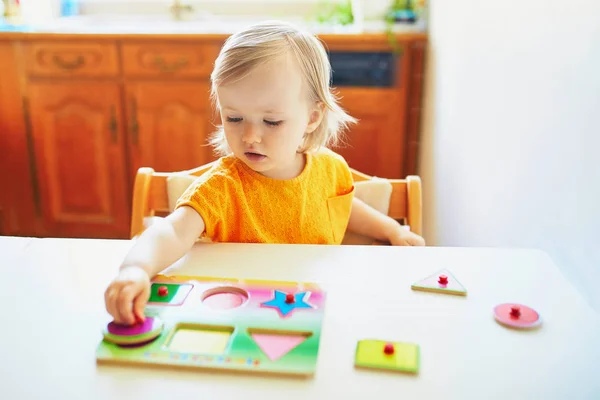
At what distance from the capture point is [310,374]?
20.4 inches

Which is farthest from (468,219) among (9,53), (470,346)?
(9,53)

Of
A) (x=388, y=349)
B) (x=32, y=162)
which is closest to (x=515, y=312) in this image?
(x=388, y=349)

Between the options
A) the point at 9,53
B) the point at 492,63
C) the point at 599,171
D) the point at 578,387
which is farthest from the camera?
the point at 9,53

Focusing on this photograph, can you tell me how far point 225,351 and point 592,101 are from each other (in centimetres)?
69

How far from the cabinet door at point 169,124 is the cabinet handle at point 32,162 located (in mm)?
424

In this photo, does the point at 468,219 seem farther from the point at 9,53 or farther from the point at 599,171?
the point at 9,53

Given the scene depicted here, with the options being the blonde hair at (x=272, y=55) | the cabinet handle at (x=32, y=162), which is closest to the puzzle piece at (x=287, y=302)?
the blonde hair at (x=272, y=55)

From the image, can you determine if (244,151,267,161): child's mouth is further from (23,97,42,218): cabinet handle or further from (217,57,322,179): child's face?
(23,97,42,218): cabinet handle

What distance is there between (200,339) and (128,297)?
94 millimetres

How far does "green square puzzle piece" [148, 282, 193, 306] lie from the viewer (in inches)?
25.6

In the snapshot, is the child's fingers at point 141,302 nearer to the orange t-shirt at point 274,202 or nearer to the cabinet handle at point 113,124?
the orange t-shirt at point 274,202

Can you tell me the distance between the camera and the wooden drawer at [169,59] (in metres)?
2.18

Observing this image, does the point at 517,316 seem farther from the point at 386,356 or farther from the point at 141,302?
the point at 141,302

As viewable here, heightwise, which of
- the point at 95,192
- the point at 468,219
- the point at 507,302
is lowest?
the point at 95,192
